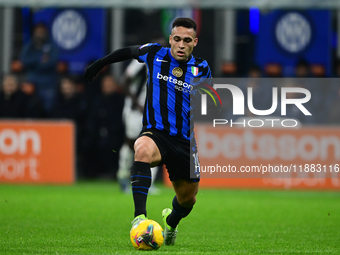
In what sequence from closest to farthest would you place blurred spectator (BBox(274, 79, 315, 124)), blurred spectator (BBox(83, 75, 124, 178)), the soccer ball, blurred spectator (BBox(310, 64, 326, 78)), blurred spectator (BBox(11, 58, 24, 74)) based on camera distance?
the soccer ball, blurred spectator (BBox(274, 79, 315, 124)), blurred spectator (BBox(310, 64, 326, 78)), blurred spectator (BBox(83, 75, 124, 178)), blurred spectator (BBox(11, 58, 24, 74))

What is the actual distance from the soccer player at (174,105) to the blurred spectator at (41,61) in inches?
281

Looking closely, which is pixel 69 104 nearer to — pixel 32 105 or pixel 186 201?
pixel 32 105

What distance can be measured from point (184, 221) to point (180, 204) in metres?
1.76

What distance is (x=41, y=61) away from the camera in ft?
39.1

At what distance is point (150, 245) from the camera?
4.30 metres

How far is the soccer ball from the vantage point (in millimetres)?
4230

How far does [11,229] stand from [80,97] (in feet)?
20.8

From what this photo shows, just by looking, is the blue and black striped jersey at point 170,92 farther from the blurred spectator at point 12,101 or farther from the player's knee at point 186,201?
the blurred spectator at point 12,101

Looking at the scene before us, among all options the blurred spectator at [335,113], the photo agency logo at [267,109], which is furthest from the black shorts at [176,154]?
the blurred spectator at [335,113]

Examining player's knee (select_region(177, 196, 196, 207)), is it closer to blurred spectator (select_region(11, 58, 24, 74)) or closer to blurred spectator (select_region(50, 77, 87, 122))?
blurred spectator (select_region(50, 77, 87, 122))

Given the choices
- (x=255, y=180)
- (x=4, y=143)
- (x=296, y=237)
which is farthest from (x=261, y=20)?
(x=296, y=237)

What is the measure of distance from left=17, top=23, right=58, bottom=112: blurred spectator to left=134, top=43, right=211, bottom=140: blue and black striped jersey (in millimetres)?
7316

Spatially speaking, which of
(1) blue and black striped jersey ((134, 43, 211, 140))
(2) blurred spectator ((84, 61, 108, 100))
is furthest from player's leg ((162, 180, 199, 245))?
(2) blurred spectator ((84, 61, 108, 100))

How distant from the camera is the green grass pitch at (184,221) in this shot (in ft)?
15.6
